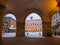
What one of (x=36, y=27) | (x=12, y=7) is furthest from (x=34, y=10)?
(x=36, y=27)

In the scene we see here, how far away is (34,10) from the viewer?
68.2ft

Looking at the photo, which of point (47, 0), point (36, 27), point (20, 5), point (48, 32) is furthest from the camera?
point (36, 27)

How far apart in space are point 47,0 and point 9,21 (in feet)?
97.6

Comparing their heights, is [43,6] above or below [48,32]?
above

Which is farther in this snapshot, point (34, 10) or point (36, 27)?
point (36, 27)

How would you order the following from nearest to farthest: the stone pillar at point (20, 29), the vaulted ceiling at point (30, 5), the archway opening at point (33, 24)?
1. the vaulted ceiling at point (30, 5)
2. the stone pillar at point (20, 29)
3. the archway opening at point (33, 24)

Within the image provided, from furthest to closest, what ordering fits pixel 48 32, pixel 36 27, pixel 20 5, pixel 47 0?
pixel 36 27 → pixel 48 32 → pixel 20 5 → pixel 47 0

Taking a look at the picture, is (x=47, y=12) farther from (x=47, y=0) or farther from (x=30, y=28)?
(x=30, y=28)

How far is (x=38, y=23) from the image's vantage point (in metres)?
45.2

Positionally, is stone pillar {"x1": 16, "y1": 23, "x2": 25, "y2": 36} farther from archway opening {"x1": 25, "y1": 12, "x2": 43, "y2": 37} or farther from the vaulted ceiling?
archway opening {"x1": 25, "y1": 12, "x2": 43, "y2": 37}

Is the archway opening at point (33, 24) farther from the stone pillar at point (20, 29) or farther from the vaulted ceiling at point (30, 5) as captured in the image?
the vaulted ceiling at point (30, 5)

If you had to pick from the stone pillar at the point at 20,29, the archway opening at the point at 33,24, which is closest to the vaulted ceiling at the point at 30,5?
the stone pillar at the point at 20,29

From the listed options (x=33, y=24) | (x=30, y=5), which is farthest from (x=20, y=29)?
(x=33, y=24)

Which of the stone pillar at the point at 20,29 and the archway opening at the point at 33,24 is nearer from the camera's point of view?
the stone pillar at the point at 20,29
